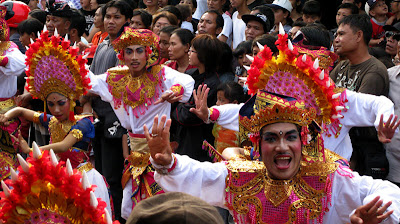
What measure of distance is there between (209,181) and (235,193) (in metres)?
0.17

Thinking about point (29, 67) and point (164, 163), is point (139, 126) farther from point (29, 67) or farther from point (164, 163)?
point (164, 163)

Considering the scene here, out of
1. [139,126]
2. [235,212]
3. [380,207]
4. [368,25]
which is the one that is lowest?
[139,126]

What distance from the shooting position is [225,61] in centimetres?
651

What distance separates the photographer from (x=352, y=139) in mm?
5547

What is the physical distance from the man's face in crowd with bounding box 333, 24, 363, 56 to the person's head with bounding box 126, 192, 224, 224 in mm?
4100

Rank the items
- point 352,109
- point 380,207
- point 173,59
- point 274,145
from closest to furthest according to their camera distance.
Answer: point 380,207 → point 274,145 → point 352,109 → point 173,59

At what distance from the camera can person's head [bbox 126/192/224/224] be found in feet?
5.73

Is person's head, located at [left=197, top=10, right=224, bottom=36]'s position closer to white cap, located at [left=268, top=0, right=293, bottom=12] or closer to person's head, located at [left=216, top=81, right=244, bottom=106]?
white cap, located at [left=268, top=0, right=293, bottom=12]

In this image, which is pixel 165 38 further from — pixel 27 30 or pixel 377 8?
pixel 377 8

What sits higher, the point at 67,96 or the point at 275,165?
the point at 275,165

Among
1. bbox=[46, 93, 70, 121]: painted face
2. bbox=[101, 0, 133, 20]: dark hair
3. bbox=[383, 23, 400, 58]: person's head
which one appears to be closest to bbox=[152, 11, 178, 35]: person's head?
bbox=[101, 0, 133, 20]: dark hair

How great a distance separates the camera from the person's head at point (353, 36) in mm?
5617

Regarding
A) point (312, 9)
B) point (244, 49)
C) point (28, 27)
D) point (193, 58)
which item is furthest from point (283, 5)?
point (28, 27)

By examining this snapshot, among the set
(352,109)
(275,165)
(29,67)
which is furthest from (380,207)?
(29,67)
